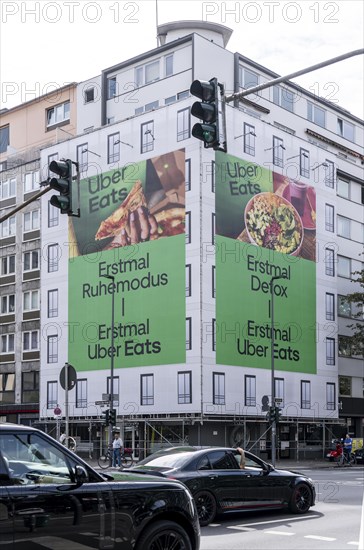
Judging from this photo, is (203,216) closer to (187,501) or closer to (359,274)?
(359,274)

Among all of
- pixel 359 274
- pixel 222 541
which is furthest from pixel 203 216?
pixel 222 541

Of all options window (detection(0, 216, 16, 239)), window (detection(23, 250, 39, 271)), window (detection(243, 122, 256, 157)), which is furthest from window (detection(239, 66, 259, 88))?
window (detection(0, 216, 16, 239))

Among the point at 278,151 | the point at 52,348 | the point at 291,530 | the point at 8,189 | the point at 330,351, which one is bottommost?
the point at 291,530

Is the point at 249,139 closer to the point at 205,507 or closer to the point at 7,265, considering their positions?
the point at 7,265

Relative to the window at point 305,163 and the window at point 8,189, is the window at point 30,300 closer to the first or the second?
the window at point 8,189

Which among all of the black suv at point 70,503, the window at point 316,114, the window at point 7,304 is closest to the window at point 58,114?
the window at point 7,304

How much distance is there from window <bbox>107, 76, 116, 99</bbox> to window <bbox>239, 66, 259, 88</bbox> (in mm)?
9188

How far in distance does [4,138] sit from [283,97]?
887 inches

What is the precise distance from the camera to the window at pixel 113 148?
55.3 meters

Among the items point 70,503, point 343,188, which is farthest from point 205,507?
point 343,188

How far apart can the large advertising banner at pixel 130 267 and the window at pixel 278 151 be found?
7.79 metres

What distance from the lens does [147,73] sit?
5853 centimetres

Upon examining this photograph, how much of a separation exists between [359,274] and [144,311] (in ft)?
53.6

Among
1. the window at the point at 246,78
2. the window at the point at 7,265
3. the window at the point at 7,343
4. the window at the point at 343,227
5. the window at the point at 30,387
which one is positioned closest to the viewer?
the window at the point at 246,78
